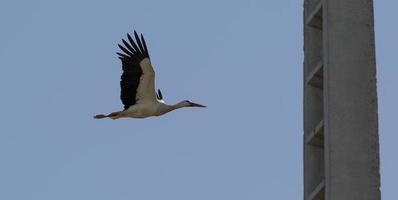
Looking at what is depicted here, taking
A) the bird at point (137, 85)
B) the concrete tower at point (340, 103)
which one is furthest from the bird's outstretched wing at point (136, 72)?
the concrete tower at point (340, 103)

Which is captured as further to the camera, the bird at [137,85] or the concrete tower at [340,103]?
the bird at [137,85]

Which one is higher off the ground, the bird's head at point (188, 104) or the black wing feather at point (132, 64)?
the black wing feather at point (132, 64)

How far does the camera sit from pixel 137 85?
2377 centimetres

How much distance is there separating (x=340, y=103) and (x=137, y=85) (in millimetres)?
8457

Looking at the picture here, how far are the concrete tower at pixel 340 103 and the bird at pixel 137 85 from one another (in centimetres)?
682

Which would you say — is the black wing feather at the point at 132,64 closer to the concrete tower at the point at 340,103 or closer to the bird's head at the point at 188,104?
the bird's head at the point at 188,104

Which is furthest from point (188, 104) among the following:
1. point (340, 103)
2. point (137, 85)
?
point (340, 103)

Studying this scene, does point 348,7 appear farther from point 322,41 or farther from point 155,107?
point 155,107

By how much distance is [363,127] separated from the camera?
1587 centimetres

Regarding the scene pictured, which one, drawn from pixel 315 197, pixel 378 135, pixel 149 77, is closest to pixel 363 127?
pixel 378 135

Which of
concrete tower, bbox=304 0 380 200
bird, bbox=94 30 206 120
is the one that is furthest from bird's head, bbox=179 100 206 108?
concrete tower, bbox=304 0 380 200

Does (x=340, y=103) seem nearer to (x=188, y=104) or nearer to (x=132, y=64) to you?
(x=132, y=64)

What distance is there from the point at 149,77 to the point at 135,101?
57 centimetres

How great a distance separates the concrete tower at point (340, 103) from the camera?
15344 millimetres
